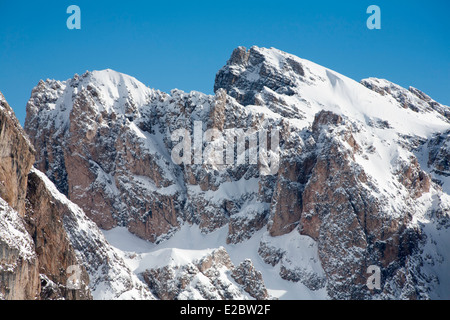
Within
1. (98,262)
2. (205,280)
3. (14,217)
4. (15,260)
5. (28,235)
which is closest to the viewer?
(15,260)

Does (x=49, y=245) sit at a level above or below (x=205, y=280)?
below

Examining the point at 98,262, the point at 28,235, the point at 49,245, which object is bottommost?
the point at 28,235

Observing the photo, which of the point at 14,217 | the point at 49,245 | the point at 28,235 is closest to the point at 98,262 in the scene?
the point at 49,245

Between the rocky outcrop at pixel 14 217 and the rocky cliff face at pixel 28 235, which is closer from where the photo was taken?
the rocky outcrop at pixel 14 217

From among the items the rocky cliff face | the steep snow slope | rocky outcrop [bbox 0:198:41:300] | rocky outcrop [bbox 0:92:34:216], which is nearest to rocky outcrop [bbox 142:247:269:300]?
the steep snow slope

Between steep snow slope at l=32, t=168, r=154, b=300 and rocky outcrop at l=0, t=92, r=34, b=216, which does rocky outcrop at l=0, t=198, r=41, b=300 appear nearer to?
rocky outcrop at l=0, t=92, r=34, b=216

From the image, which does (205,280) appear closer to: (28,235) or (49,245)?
(49,245)

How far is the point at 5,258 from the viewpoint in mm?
92688

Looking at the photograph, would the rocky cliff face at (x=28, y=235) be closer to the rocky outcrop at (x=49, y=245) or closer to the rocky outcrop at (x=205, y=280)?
the rocky outcrop at (x=49, y=245)

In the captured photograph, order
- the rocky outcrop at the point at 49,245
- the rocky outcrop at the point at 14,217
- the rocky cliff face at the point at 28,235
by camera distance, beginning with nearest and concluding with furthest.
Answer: the rocky outcrop at the point at 14,217, the rocky cliff face at the point at 28,235, the rocky outcrop at the point at 49,245

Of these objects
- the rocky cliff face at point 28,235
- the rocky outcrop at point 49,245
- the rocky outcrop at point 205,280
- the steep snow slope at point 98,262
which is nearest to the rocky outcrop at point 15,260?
the rocky cliff face at point 28,235

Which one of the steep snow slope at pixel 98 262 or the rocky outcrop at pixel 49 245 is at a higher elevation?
the steep snow slope at pixel 98 262
